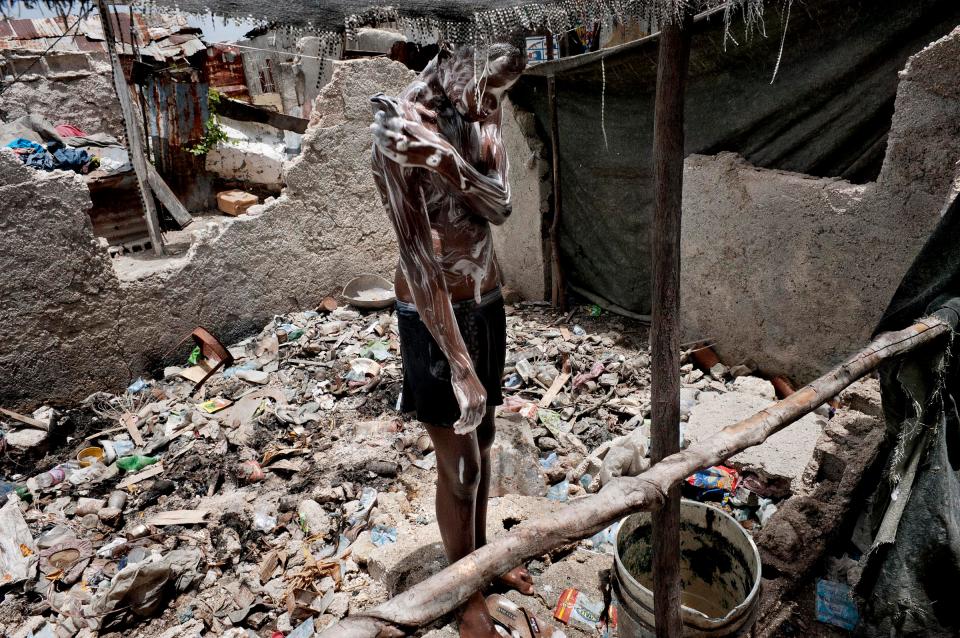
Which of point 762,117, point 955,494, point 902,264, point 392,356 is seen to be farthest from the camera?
point 392,356

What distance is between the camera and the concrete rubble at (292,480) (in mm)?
3082

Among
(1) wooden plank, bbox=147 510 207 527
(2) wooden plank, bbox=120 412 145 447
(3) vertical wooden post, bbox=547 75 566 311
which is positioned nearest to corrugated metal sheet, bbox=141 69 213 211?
(2) wooden plank, bbox=120 412 145 447

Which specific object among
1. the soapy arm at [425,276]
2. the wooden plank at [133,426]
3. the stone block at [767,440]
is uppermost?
the soapy arm at [425,276]

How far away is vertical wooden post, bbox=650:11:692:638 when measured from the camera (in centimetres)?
185

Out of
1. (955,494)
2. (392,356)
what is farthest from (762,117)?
(392,356)

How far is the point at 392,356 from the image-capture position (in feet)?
18.0

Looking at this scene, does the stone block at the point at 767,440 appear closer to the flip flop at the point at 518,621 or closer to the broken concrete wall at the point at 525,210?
the flip flop at the point at 518,621

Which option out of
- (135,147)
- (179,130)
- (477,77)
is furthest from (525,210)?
(179,130)

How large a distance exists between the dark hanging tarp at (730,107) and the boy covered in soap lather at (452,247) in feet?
4.22

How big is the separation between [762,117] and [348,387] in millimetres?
3800

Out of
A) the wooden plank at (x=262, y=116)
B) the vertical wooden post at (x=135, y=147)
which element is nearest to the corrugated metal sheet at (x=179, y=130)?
the wooden plank at (x=262, y=116)

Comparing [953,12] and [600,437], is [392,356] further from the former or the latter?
[953,12]

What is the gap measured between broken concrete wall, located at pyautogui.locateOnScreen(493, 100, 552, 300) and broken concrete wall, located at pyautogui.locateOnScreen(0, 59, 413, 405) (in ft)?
4.16

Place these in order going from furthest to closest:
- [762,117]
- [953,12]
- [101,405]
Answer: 1. [101,405]
2. [762,117]
3. [953,12]
